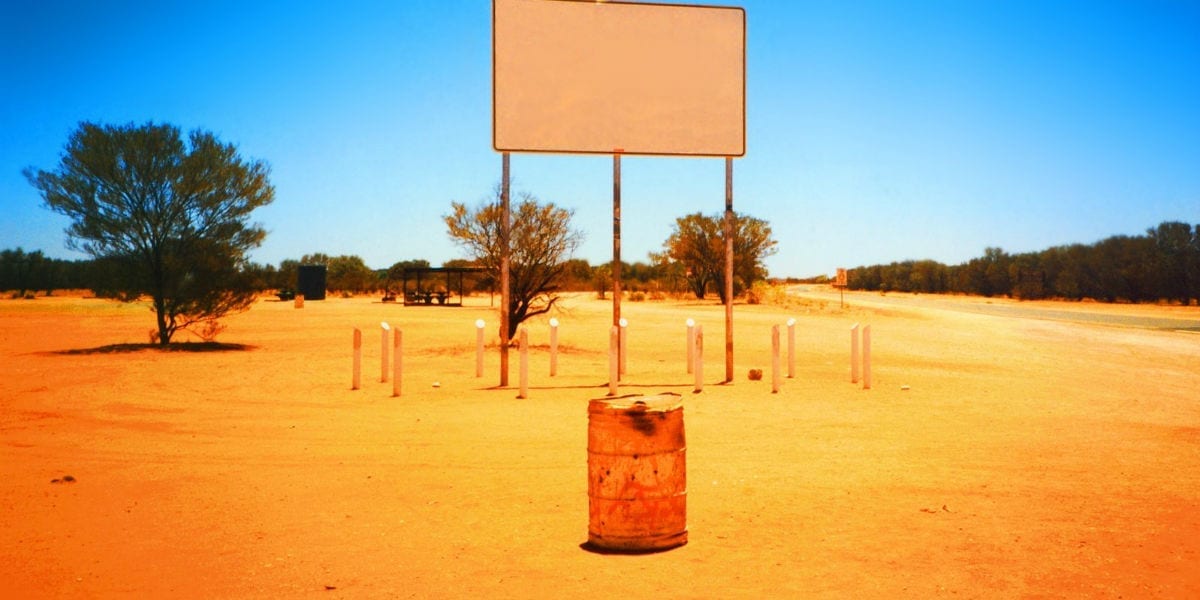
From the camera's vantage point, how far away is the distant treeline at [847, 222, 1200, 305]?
5925cm

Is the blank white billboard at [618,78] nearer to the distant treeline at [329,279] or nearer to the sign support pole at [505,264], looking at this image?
the sign support pole at [505,264]

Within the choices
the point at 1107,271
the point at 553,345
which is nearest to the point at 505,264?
the point at 553,345

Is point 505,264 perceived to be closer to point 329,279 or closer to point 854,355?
point 854,355

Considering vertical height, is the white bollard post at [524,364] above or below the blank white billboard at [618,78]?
below

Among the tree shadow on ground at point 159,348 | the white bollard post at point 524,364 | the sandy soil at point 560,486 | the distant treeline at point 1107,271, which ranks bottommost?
the sandy soil at point 560,486

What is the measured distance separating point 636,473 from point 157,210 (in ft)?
70.3

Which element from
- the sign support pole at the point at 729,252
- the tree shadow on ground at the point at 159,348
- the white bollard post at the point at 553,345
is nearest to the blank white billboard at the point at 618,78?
the sign support pole at the point at 729,252

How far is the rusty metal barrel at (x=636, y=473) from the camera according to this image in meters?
6.06

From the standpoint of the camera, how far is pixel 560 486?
827cm

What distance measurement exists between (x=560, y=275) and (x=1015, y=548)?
61.8 ft

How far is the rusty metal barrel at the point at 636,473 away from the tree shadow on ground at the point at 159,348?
64.6 ft

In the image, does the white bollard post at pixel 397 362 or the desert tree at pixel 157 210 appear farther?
the desert tree at pixel 157 210

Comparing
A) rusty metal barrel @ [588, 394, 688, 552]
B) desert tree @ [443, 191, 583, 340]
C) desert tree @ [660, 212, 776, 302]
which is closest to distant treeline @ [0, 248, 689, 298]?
desert tree @ [660, 212, 776, 302]

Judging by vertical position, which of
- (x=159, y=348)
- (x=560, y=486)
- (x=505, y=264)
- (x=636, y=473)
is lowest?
(x=560, y=486)
